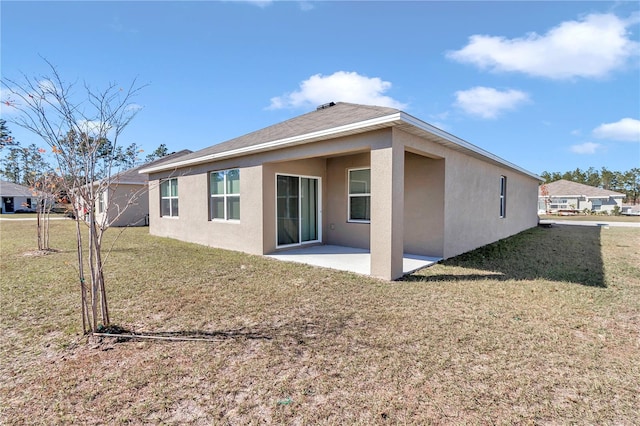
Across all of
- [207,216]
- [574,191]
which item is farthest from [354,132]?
[574,191]

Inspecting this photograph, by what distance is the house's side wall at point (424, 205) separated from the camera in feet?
25.5

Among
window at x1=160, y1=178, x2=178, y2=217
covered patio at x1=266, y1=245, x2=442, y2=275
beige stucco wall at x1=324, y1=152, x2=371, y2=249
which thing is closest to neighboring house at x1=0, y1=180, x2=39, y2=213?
window at x1=160, y1=178, x2=178, y2=217

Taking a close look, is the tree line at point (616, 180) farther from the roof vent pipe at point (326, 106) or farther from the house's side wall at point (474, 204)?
the roof vent pipe at point (326, 106)

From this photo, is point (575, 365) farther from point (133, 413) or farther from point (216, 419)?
point (133, 413)

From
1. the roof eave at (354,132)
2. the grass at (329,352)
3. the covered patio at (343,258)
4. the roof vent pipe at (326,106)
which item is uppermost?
the roof vent pipe at (326,106)

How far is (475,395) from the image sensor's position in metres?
2.42

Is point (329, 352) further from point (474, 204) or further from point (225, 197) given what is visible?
point (474, 204)

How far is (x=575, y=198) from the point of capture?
42.5 m

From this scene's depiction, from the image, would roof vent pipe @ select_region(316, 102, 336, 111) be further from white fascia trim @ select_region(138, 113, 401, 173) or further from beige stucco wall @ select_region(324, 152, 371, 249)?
white fascia trim @ select_region(138, 113, 401, 173)

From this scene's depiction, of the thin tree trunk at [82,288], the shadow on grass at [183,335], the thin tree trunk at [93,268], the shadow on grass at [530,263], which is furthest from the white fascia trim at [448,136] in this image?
Answer: the thin tree trunk at [82,288]

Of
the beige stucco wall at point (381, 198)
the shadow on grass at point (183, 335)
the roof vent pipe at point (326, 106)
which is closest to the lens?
the shadow on grass at point (183, 335)

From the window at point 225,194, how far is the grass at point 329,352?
12.4ft

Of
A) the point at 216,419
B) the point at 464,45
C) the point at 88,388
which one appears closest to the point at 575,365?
the point at 216,419

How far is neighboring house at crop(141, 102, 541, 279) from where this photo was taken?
5.91m
